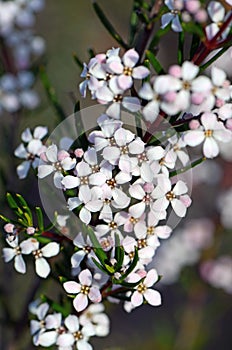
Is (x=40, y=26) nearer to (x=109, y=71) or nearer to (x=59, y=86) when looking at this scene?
(x=59, y=86)

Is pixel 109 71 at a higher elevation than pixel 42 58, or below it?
higher

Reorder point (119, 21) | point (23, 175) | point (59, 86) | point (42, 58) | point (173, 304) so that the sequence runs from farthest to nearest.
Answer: point (119, 21) < point (59, 86) < point (173, 304) < point (42, 58) < point (23, 175)

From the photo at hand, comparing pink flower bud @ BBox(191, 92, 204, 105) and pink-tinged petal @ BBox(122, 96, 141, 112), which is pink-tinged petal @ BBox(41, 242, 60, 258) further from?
pink flower bud @ BBox(191, 92, 204, 105)

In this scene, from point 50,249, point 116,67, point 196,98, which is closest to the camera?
point 196,98

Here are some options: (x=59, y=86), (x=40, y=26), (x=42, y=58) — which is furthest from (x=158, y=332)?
(x=40, y=26)

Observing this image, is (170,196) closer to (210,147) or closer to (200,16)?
(210,147)

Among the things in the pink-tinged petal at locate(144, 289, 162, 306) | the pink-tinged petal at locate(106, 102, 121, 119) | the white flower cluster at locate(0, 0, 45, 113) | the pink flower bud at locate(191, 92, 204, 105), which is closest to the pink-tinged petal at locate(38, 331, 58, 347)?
the pink-tinged petal at locate(144, 289, 162, 306)

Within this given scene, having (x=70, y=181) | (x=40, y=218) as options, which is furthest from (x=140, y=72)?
(x=40, y=218)
